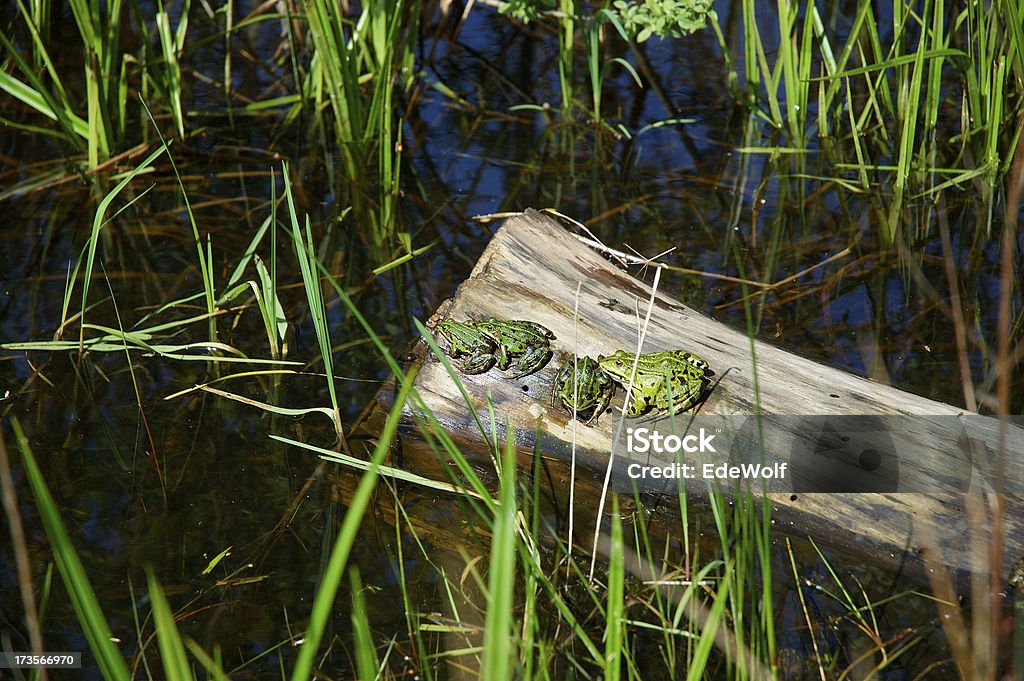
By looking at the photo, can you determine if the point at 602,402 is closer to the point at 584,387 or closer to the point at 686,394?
the point at 584,387

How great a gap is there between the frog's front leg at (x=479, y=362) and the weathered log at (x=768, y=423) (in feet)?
0.20

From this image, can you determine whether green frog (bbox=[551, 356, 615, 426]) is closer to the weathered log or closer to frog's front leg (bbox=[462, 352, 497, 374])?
the weathered log

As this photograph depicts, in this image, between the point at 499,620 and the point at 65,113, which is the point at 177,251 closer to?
the point at 65,113

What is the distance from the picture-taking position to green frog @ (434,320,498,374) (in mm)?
3459

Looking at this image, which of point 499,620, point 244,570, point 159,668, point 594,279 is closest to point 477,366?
point 594,279

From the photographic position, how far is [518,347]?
135 inches

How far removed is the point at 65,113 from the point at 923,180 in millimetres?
5031

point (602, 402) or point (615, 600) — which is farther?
point (602, 402)

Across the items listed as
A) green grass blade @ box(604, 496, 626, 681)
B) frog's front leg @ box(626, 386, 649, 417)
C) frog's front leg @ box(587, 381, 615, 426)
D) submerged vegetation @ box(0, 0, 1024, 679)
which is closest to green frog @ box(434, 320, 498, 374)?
submerged vegetation @ box(0, 0, 1024, 679)

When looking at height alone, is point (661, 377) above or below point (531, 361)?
above

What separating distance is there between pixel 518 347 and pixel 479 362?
0.16 m
